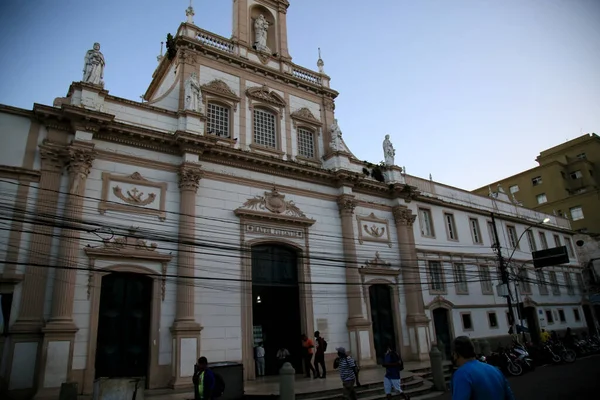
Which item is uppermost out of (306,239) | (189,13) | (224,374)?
(189,13)

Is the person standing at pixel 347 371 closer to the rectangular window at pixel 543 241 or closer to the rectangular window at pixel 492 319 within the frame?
the rectangular window at pixel 492 319

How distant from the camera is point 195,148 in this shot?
16328 mm

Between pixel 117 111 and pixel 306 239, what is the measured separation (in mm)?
9452

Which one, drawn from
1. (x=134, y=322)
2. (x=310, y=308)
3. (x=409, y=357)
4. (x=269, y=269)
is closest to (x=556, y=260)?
(x=409, y=357)

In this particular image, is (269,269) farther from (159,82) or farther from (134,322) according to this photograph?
(159,82)

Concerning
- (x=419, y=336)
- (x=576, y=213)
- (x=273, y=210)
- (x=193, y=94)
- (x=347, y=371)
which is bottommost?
(x=347, y=371)

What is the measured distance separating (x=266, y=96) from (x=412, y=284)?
39.9 feet

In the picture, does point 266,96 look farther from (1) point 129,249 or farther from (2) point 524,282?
(2) point 524,282

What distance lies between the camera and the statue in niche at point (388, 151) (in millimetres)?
23812

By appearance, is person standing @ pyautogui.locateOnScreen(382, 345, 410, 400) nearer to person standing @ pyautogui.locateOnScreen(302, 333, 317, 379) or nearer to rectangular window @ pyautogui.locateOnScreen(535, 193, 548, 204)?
person standing @ pyautogui.locateOnScreen(302, 333, 317, 379)

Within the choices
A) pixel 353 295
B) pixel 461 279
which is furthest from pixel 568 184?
pixel 353 295

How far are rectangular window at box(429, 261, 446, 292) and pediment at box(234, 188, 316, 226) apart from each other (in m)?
8.56

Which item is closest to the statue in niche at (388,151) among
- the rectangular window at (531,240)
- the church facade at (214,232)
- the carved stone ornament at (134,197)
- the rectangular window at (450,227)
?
the church facade at (214,232)

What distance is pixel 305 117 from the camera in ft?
70.8
